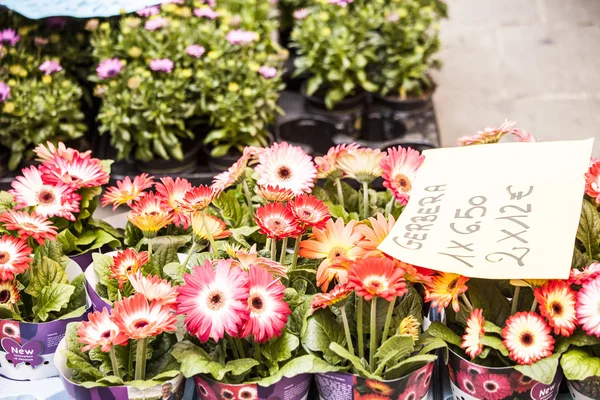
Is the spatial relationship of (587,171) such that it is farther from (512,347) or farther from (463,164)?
(512,347)

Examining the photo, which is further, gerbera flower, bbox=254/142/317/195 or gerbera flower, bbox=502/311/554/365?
gerbera flower, bbox=254/142/317/195

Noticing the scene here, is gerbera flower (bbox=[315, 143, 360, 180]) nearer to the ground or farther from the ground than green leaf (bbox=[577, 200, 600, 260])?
farther from the ground

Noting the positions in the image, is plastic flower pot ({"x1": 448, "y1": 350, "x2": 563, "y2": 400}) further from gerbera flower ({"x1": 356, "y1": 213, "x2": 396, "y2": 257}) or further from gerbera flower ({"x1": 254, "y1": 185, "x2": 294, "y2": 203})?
gerbera flower ({"x1": 254, "y1": 185, "x2": 294, "y2": 203})

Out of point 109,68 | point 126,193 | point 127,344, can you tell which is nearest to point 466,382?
point 127,344

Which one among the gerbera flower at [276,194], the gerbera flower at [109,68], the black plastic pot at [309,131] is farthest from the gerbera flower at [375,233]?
the black plastic pot at [309,131]

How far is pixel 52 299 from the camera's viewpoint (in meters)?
1.02

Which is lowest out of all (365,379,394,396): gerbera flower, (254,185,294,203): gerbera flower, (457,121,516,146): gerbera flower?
(365,379,394,396): gerbera flower

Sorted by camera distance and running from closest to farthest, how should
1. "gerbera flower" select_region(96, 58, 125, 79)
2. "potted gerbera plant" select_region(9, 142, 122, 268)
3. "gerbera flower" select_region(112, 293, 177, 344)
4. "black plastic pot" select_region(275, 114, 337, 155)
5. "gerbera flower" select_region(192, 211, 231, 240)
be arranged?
"gerbera flower" select_region(112, 293, 177, 344) < "gerbera flower" select_region(192, 211, 231, 240) < "potted gerbera plant" select_region(9, 142, 122, 268) < "gerbera flower" select_region(96, 58, 125, 79) < "black plastic pot" select_region(275, 114, 337, 155)

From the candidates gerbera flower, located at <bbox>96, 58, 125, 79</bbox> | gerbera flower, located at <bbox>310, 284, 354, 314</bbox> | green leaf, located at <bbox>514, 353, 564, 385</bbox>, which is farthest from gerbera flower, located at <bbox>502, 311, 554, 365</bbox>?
gerbera flower, located at <bbox>96, 58, 125, 79</bbox>

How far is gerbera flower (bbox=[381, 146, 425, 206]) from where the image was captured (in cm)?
104

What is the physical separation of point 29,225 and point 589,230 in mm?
861

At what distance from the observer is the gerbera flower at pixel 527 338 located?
2.78ft

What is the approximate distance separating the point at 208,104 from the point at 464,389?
1.58 metres

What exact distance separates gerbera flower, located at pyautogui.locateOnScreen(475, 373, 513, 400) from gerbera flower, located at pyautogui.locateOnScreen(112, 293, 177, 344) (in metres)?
0.41
